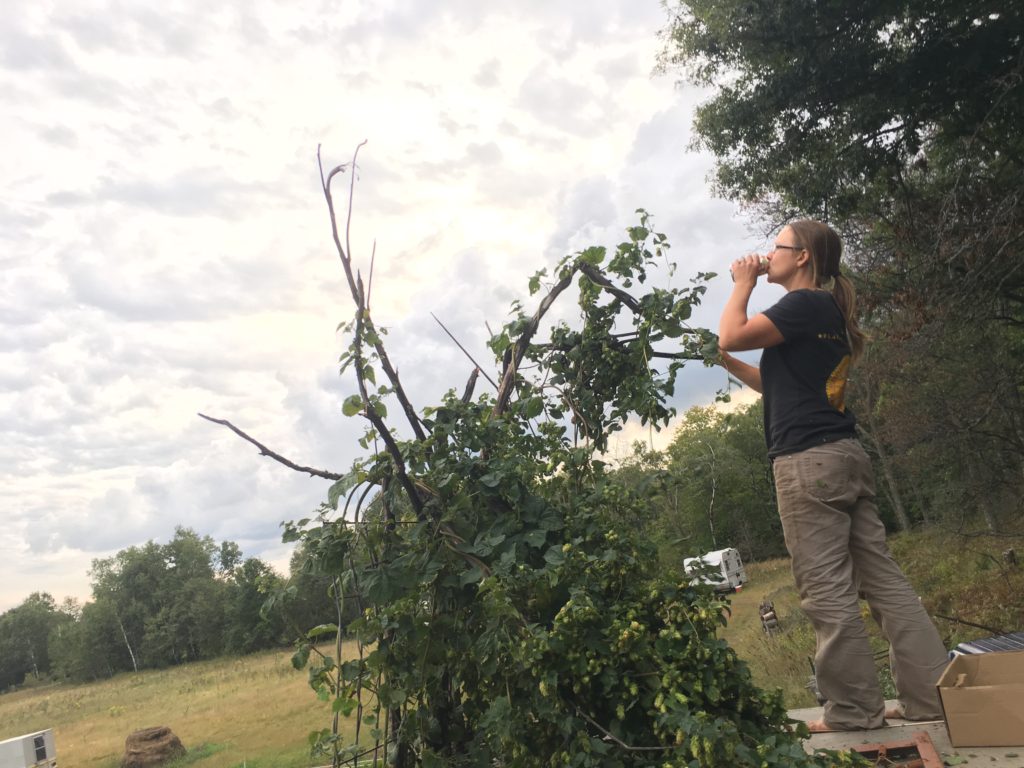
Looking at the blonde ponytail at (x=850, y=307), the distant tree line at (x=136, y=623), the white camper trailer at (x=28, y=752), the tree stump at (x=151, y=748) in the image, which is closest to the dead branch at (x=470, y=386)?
the blonde ponytail at (x=850, y=307)

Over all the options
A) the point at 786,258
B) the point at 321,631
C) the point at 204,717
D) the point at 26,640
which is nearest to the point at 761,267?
the point at 786,258

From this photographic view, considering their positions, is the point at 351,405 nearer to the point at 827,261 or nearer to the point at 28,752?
the point at 827,261

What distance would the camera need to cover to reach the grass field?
8.43 metres

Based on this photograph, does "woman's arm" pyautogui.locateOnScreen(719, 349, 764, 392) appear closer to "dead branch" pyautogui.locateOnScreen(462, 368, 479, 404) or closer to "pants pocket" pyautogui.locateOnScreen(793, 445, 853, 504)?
"pants pocket" pyautogui.locateOnScreen(793, 445, 853, 504)

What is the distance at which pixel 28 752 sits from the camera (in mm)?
14461

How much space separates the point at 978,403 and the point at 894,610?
14.4 meters

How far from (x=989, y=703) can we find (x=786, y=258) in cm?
147

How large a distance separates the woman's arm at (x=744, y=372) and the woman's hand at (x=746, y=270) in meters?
0.26

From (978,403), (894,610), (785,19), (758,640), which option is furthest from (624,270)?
(978,403)

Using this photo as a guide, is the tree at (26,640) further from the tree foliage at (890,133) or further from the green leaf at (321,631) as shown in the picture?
the green leaf at (321,631)

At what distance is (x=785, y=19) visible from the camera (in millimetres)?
7945

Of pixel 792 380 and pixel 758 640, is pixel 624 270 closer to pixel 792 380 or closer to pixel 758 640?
pixel 792 380

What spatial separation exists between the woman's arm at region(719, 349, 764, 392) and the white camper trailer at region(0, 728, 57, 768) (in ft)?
54.6

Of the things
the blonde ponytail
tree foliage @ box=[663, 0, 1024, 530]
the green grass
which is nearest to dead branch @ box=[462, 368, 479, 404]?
the blonde ponytail
